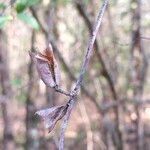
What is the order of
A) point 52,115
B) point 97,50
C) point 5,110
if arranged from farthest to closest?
1. point 5,110
2. point 97,50
3. point 52,115

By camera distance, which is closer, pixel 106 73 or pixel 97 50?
pixel 97 50

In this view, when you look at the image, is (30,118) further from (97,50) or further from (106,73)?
(97,50)

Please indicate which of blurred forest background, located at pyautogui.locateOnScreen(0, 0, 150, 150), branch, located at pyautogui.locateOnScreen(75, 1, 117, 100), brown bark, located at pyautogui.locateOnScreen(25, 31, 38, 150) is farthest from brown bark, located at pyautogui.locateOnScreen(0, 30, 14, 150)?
branch, located at pyautogui.locateOnScreen(75, 1, 117, 100)

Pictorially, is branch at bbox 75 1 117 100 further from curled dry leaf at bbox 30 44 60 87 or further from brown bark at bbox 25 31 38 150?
curled dry leaf at bbox 30 44 60 87

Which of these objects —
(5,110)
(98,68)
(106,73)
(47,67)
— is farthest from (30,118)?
(47,67)

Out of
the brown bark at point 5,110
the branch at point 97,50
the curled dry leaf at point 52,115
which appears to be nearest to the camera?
the curled dry leaf at point 52,115

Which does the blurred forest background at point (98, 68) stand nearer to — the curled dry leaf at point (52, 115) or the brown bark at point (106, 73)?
the brown bark at point (106, 73)

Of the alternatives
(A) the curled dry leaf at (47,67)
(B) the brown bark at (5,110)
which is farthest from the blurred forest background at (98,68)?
(A) the curled dry leaf at (47,67)
